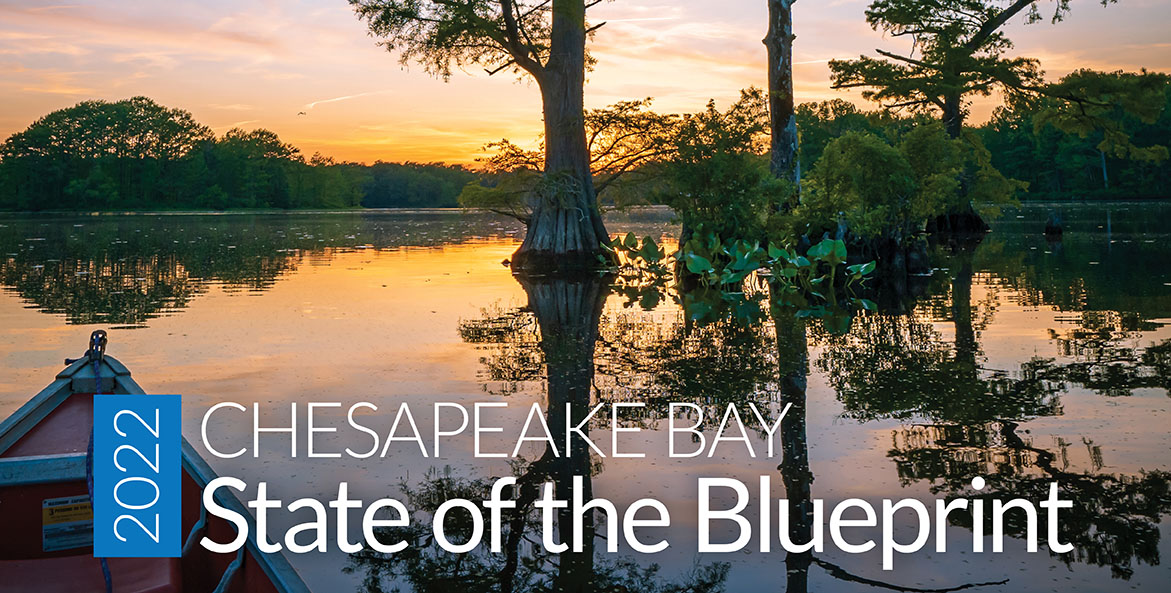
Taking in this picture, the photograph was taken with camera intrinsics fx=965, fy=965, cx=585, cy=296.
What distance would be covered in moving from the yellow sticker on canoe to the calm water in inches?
33.1

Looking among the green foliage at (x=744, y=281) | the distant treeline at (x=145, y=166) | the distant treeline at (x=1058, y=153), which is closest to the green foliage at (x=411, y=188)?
the distant treeline at (x=145, y=166)

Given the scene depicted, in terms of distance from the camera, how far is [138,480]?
408 centimetres

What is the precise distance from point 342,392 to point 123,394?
313 centimetres

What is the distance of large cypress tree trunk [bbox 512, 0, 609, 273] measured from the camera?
2058 cm

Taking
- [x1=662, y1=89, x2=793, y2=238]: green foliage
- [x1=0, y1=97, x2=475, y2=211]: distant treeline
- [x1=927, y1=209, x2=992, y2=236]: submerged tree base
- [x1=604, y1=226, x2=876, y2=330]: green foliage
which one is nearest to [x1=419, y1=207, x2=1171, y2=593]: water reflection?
[x1=604, y1=226, x2=876, y2=330]: green foliage

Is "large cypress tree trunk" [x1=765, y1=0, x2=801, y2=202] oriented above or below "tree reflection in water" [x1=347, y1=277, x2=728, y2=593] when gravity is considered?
above

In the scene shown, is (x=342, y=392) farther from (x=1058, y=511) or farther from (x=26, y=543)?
(x=1058, y=511)

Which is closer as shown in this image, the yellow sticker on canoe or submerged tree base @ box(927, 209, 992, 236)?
the yellow sticker on canoe

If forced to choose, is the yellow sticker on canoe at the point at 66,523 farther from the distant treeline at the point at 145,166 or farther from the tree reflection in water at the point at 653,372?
the distant treeline at the point at 145,166

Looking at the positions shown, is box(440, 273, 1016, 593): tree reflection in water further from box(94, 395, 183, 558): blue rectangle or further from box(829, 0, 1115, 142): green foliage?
box(829, 0, 1115, 142): green foliage

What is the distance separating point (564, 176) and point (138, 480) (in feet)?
55.3

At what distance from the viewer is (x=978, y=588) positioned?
3717mm

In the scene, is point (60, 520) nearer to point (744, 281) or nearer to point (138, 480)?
point (138, 480)

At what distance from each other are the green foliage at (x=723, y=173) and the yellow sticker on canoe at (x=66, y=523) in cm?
1531
